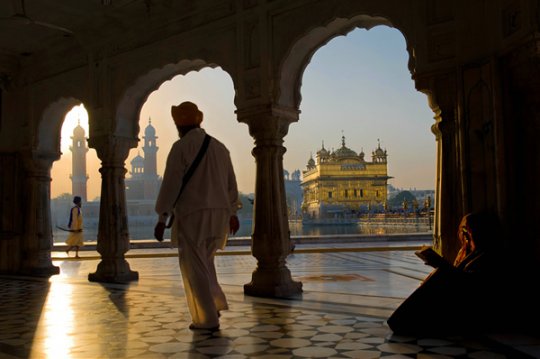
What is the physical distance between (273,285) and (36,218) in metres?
4.33

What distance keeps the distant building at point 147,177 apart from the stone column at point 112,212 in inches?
3460

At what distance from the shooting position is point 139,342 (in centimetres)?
348

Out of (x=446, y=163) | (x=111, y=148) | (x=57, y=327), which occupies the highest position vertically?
(x=111, y=148)

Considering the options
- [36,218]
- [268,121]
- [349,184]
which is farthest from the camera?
[349,184]

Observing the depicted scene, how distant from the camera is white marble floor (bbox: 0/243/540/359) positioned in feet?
10.3

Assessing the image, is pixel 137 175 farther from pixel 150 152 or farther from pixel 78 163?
pixel 78 163

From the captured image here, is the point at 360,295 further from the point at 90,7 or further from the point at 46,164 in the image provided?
the point at 46,164

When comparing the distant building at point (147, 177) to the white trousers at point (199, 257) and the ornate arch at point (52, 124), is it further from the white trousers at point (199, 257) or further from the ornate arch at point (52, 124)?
the white trousers at point (199, 257)

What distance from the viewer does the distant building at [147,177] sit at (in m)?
96.1

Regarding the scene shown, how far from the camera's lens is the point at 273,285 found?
18.0 ft

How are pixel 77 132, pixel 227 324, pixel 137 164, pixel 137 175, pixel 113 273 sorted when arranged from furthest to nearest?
pixel 137 164
pixel 137 175
pixel 77 132
pixel 113 273
pixel 227 324

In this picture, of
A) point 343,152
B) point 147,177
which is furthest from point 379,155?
point 147,177

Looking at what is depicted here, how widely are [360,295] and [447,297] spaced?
206cm

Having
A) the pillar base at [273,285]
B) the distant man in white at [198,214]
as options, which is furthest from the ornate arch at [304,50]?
the distant man in white at [198,214]
